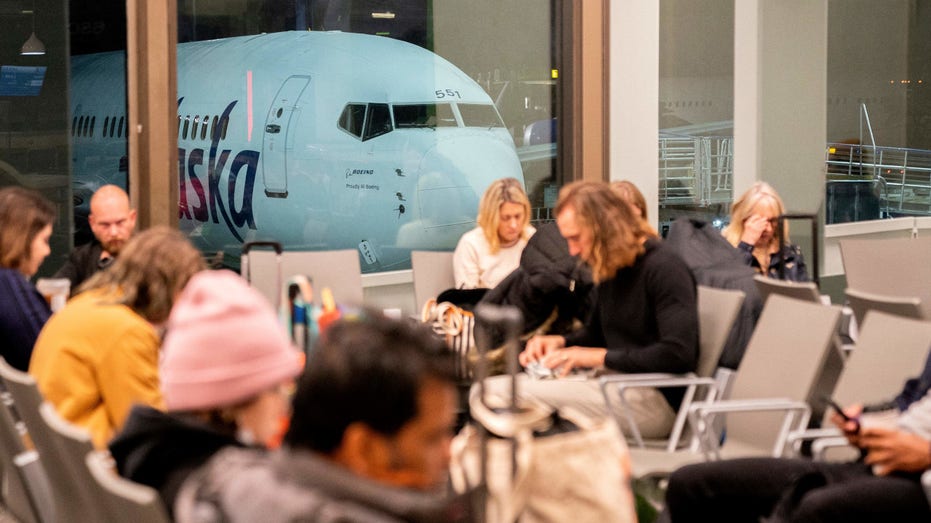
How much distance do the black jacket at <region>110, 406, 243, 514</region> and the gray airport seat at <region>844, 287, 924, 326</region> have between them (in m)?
3.15

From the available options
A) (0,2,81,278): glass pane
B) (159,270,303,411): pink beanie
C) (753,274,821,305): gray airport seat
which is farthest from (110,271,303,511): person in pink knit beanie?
(0,2,81,278): glass pane

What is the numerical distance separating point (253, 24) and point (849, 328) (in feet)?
12.8

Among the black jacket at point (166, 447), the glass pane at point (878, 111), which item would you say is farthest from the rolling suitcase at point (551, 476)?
the glass pane at point (878, 111)

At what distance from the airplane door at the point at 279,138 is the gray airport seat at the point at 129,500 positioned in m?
5.31

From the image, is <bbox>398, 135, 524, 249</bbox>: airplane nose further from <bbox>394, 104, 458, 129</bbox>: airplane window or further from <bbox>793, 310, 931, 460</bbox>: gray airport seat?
<bbox>793, 310, 931, 460</bbox>: gray airport seat

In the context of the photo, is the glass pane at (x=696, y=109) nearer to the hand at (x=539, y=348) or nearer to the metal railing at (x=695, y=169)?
the metal railing at (x=695, y=169)

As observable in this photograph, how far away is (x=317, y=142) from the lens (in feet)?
24.9

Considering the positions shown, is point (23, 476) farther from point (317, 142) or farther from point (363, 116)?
point (363, 116)

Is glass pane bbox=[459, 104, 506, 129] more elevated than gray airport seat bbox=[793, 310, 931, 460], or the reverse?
glass pane bbox=[459, 104, 506, 129]

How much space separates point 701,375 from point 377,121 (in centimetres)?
369

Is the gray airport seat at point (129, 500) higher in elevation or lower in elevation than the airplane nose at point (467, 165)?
lower

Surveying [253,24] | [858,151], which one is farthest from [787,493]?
[858,151]

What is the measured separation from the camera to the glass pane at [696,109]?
8977mm

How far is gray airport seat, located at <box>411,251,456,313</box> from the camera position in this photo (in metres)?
7.13
